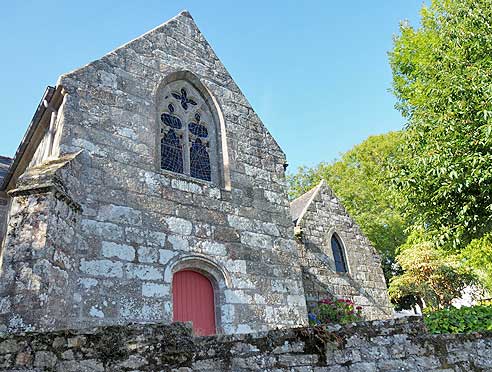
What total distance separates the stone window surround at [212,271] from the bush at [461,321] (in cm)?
409

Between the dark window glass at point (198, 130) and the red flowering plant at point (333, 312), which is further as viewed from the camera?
the red flowering plant at point (333, 312)

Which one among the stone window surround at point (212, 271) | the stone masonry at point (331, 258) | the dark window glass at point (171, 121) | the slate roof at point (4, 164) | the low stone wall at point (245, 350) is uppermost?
the slate roof at point (4, 164)

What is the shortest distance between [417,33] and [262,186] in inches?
278

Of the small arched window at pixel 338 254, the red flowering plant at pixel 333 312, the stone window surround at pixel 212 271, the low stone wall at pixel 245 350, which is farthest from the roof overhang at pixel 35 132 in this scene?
the small arched window at pixel 338 254

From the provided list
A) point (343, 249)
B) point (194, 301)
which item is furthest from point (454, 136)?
point (194, 301)

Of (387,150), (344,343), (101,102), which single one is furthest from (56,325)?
(387,150)

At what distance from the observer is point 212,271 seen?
7789 millimetres

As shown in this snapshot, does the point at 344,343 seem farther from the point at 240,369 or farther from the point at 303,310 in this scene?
the point at 303,310

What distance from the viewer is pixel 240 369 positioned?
3.54m

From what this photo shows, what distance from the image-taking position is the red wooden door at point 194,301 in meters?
7.33

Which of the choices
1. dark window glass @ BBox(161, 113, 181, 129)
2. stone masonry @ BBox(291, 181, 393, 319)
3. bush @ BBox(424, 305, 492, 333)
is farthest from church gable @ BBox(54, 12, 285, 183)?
bush @ BBox(424, 305, 492, 333)

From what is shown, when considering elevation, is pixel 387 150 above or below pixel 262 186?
above

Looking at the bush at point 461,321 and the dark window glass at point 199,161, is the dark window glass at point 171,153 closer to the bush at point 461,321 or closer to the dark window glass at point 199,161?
the dark window glass at point 199,161

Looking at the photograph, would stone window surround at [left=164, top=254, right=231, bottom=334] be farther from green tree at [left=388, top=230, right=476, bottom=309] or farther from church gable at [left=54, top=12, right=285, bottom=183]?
green tree at [left=388, top=230, right=476, bottom=309]
